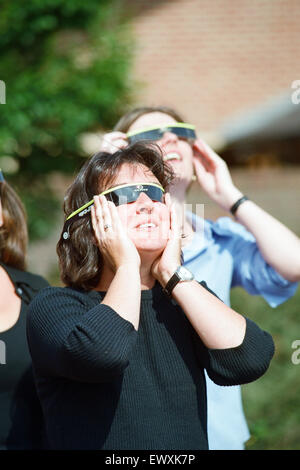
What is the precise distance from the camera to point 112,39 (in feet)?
20.2

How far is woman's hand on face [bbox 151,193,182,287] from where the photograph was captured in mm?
1792

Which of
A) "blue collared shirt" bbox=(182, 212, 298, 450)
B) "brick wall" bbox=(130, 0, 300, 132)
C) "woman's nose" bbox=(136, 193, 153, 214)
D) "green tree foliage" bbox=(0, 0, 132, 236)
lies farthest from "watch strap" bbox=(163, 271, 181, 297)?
"brick wall" bbox=(130, 0, 300, 132)

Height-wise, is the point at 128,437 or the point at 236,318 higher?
the point at 236,318

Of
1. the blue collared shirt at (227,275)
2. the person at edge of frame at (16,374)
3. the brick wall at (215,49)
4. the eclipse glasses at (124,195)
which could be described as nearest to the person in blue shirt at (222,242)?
the blue collared shirt at (227,275)

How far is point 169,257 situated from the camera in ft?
5.94

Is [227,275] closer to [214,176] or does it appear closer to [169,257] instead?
[214,176]

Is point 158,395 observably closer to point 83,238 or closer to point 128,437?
point 128,437

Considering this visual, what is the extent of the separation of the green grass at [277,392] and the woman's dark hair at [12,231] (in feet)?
7.23

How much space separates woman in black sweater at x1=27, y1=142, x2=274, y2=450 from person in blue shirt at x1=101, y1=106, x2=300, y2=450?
518 millimetres

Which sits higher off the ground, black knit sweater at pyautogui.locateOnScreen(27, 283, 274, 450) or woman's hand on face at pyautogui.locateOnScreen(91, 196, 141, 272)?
woman's hand on face at pyautogui.locateOnScreen(91, 196, 141, 272)

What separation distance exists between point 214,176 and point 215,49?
5985mm

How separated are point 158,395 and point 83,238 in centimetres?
63

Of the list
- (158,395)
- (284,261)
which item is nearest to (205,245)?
(284,261)

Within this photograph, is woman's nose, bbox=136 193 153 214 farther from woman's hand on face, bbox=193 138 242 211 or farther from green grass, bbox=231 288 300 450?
green grass, bbox=231 288 300 450
